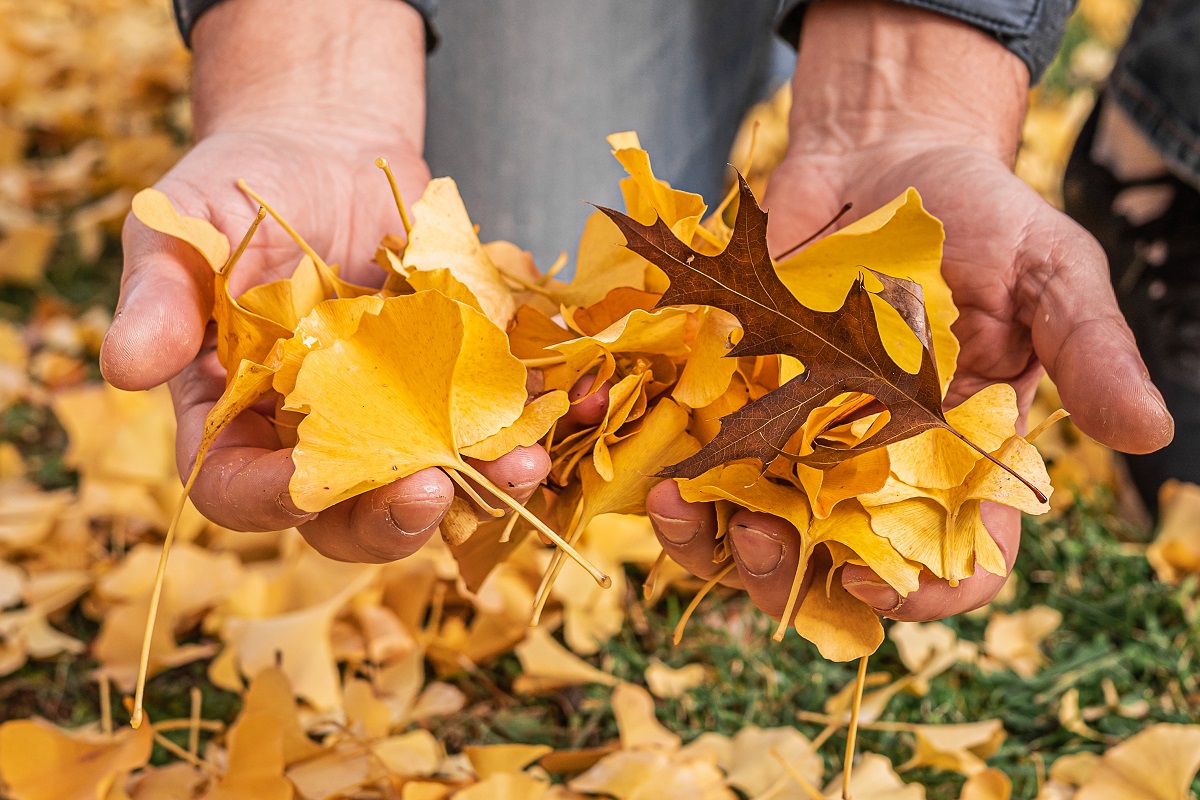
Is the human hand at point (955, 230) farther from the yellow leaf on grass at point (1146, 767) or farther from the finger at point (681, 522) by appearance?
the yellow leaf on grass at point (1146, 767)

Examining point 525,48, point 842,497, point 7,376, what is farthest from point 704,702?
point 7,376

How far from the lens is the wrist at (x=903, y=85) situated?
39.8 inches

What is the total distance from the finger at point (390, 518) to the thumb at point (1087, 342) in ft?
1.33

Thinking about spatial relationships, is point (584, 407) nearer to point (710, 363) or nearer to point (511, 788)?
point (710, 363)

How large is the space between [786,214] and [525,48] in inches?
22.7

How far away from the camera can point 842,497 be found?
0.61 m

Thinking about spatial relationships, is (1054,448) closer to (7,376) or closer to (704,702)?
(704,702)

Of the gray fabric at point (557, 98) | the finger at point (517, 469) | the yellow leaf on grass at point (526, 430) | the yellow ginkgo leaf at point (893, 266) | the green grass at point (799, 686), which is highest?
the yellow ginkgo leaf at point (893, 266)

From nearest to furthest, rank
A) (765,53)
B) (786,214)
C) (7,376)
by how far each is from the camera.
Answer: (786,214) < (7,376) < (765,53)

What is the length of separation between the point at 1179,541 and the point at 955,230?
1.83ft

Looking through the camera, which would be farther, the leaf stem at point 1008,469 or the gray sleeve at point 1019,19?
the gray sleeve at point 1019,19

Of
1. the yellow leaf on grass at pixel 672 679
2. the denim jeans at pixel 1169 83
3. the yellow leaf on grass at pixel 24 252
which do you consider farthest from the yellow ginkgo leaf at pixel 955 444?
the yellow leaf on grass at pixel 24 252

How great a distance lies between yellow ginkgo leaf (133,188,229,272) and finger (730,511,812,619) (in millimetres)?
387

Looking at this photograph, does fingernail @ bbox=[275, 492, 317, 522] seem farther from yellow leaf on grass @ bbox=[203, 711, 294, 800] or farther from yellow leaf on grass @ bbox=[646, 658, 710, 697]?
yellow leaf on grass @ bbox=[646, 658, 710, 697]
